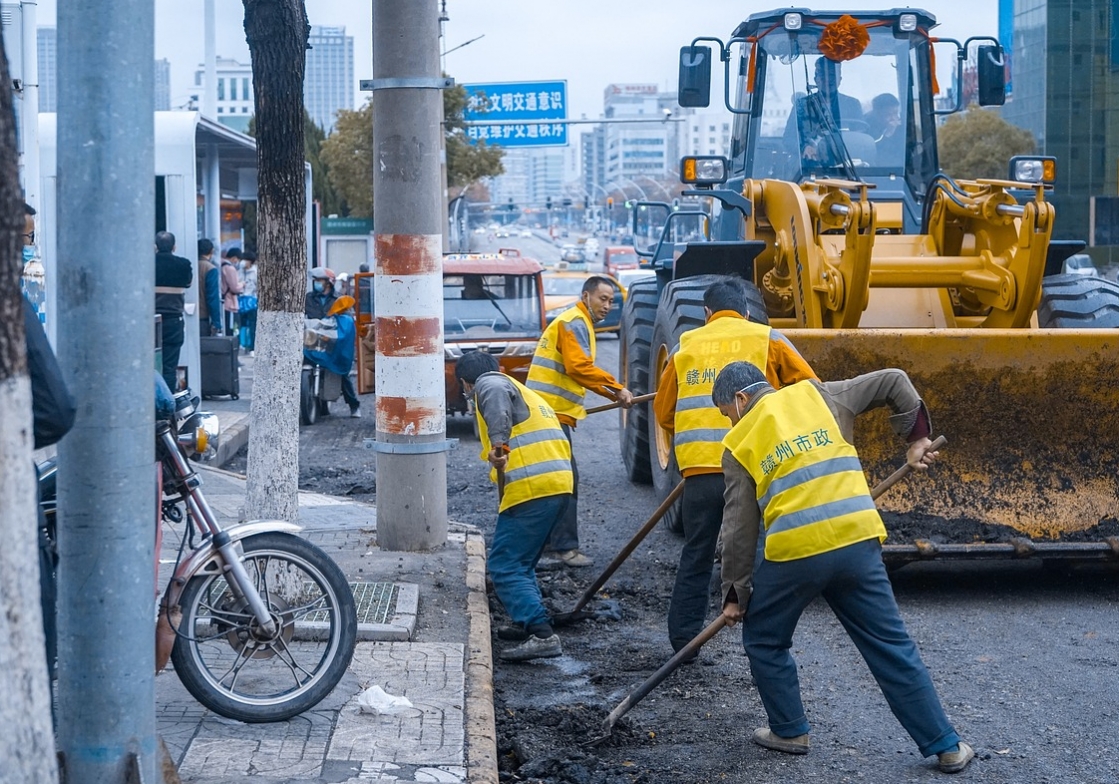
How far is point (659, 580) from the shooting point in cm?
802

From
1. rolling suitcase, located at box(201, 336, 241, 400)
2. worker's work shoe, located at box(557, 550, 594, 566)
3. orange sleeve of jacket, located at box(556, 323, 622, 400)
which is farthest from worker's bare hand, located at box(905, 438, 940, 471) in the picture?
rolling suitcase, located at box(201, 336, 241, 400)

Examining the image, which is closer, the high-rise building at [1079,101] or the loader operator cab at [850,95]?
the loader operator cab at [850,95]

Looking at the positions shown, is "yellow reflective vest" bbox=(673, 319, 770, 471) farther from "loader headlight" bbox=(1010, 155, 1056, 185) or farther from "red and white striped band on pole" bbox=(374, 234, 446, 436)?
"loader headlight" bbox=(1010, 155, 1056, 185)

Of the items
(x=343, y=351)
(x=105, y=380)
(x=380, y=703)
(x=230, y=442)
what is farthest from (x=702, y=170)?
(x=343, y=351)

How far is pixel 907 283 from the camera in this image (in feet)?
27.8

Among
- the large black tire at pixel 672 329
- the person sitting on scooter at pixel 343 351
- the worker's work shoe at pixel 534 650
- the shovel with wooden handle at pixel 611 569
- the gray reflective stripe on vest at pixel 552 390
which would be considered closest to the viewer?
the worker's work shoe at pixel 534 650

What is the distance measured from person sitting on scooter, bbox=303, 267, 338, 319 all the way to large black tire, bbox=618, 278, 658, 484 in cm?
551

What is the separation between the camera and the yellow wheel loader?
7.48 m

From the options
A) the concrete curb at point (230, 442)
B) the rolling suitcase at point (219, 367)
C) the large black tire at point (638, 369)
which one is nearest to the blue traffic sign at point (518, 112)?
the rolling suitcase at point (219, 367)

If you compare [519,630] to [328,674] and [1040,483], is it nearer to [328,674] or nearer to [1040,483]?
[328,674]

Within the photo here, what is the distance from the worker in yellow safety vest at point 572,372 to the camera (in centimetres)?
852

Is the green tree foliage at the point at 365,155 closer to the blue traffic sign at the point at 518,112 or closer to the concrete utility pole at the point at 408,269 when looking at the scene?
the blue traffic sign at the point at 518,112

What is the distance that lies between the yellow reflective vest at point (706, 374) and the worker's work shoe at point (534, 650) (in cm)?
101

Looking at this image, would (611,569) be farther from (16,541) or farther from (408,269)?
(16,541)
